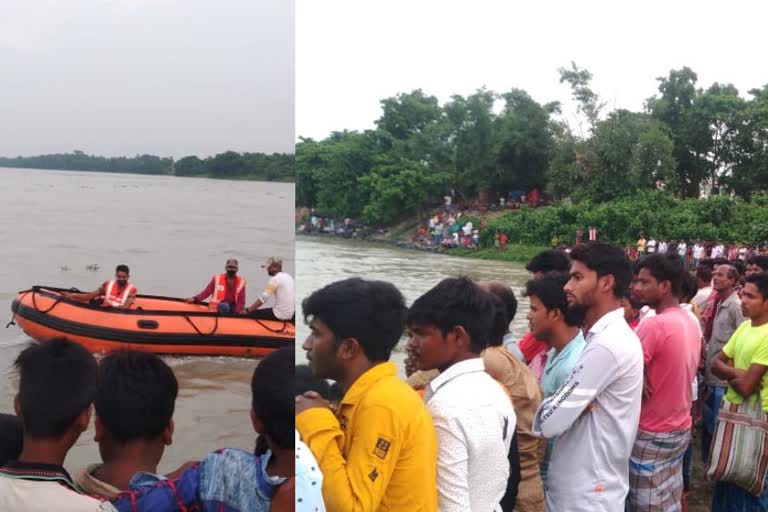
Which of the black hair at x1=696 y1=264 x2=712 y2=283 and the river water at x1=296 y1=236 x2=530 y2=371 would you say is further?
the black hair at x1=696 y1=264 x2=712 y2=283

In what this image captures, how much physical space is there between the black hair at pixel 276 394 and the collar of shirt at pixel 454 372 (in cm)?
31

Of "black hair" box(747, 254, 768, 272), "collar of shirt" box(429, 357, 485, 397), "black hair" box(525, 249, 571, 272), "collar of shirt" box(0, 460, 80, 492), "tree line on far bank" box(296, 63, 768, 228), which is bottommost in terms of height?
"collar of shirt" box(0, 460, 80, 492)

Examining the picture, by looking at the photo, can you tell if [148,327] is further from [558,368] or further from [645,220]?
[558,368]

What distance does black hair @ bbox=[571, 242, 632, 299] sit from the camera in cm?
212

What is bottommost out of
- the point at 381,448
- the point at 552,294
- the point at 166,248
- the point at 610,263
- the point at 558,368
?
the point at 166,248

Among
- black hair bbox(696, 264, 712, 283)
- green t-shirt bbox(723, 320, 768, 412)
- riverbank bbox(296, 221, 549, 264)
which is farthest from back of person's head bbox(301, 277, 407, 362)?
black hair bbox(696, 264, 712, 283)

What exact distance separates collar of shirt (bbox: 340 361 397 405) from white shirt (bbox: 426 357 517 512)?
0.18 metres

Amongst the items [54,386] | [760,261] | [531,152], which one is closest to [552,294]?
[54,386]

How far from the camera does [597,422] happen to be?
1.91 meters

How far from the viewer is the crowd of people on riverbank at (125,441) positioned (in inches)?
48.7

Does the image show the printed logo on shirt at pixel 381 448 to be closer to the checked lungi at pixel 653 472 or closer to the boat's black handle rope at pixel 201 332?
the checked lungi at pixel 653 472

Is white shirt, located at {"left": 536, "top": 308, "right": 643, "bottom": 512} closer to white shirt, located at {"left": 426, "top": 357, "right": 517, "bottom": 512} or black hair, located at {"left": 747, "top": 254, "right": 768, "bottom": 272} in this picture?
white shirt, located at {"left": 426, "top": 357, "right": 517, "bottom": 512}

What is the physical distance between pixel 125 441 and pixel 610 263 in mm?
1367

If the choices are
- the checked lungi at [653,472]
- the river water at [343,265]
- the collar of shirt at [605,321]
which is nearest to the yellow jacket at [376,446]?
the river water at [343,265]
